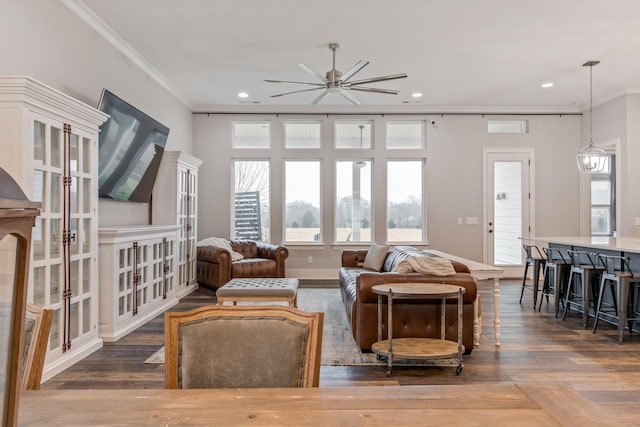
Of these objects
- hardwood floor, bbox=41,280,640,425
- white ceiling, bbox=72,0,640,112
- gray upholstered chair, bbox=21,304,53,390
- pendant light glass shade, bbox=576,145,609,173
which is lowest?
hardwood floor, bbox=41,280,640,425

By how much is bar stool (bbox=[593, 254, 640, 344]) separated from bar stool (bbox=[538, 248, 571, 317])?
47cm

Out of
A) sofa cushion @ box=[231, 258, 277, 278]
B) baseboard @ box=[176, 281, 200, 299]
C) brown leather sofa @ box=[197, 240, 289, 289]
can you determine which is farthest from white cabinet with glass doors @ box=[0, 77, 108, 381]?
sofa cushion @ box=[231, 258, 277, 278]

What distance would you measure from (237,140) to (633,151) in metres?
6.30

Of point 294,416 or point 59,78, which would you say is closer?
point 294,416

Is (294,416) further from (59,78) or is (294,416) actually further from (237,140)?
(237,140)

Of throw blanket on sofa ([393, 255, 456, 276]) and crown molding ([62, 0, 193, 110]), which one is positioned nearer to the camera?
throw blanket on sofa ([393, 255, 456, 276])

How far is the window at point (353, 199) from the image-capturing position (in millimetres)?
7664

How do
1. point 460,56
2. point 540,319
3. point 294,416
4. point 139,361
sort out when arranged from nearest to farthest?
point 294,416, point 139,361, point 540,319, point 460,56

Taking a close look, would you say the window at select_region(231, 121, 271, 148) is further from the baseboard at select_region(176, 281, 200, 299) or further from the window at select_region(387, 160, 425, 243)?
the baseboard at select_region(176, 281, 200, 299)

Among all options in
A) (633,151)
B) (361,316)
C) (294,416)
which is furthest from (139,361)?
(633,151)

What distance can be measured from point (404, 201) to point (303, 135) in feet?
7.17

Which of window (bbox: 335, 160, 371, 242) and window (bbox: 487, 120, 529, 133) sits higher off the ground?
window (bbox: 487, 120, 529, 133)

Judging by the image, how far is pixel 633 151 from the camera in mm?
6301

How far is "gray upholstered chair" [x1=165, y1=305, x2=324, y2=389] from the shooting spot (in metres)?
1.21
